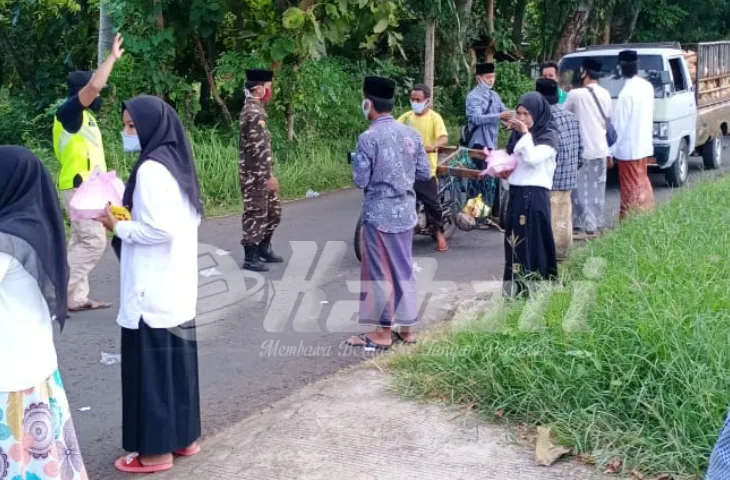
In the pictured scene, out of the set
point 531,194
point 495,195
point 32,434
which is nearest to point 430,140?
point 495,195

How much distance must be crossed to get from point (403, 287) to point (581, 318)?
4.59ft

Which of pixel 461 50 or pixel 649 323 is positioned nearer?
pixel 649 323

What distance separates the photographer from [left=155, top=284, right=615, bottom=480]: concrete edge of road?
4.45 metres

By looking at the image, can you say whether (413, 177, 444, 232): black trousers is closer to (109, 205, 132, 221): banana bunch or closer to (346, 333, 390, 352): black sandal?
(346, 333, 390, 352): black sandal

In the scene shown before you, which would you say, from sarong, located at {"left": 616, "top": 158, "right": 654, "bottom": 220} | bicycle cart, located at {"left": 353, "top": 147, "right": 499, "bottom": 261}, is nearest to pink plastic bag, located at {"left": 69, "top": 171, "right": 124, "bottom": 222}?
bicycle cart, located at {"left": 353, "top": 147, "right": 499, "bottom": 261}

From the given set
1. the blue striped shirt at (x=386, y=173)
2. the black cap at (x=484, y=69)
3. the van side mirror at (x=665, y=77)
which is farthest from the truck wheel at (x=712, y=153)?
the blue striped shirt at (x=386, y=173)

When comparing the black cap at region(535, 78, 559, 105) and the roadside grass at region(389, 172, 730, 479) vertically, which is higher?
the black cap at region(535, 78, 559, 105)

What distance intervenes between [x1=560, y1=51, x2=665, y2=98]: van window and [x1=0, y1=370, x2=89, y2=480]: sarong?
33.4 feet

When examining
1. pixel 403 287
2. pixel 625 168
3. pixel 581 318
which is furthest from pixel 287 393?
pixel 625 168

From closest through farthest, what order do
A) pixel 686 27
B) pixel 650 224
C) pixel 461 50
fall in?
1. pixel 650 224
2. pixel 461 50
3. pixel 686 27

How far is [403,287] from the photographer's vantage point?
644 cm

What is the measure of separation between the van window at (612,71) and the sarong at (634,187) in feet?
8.90

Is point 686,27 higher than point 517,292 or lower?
higher

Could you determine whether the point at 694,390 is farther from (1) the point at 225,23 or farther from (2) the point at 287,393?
(1) the point at 225,23
